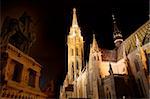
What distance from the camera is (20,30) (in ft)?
44.2

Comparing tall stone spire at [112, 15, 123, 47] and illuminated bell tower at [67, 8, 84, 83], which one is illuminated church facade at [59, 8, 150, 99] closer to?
tall stone spire at [112, 15, 123, 47]

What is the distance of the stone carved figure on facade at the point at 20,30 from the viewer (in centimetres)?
1143

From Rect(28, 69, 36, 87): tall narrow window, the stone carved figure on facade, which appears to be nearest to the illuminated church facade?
Rect(28, 69, 36, 87): tall narrow window

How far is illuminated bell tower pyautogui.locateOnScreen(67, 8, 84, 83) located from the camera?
5394 centimetres

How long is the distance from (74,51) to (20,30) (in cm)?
4528

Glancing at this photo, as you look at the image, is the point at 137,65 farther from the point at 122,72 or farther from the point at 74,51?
the point at 74,51

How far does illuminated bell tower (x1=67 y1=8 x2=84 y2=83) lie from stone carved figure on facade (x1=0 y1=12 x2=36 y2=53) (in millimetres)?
36005

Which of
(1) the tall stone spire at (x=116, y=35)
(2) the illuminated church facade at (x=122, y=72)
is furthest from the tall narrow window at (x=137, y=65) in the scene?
(1) the tall stone spire at (x=116, y=35)

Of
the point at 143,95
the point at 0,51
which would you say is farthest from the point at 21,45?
the point at 143,95

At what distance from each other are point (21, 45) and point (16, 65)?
1920 mm

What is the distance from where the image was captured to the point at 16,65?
14.8 metres

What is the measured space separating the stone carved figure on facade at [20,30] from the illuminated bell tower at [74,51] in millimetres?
36005

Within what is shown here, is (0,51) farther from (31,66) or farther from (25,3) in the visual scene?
(31,66)

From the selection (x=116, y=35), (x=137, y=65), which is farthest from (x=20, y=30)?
(x=116, y=35)
